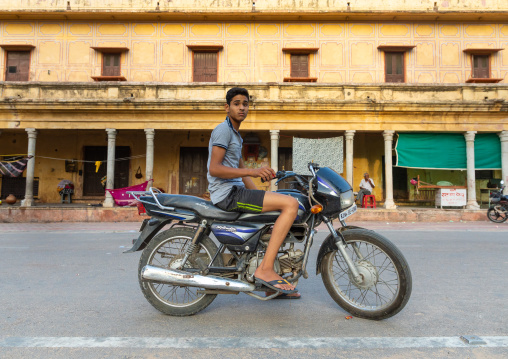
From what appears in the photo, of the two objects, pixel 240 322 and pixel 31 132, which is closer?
pixel 240 322

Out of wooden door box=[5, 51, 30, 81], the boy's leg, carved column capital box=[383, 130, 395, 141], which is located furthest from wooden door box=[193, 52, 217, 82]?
the boy's leg

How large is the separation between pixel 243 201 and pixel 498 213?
42.0 ft

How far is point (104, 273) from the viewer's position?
13.8 feet

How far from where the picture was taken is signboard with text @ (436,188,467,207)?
1327cm

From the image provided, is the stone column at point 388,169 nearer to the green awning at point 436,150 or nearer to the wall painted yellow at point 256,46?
the green awning at point 436,150

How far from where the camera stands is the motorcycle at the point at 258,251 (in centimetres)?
257

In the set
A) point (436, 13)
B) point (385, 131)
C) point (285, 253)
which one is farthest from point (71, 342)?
point (436, 13)

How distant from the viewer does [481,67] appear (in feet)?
50.0

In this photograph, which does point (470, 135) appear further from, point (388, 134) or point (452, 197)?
point (388, 134)

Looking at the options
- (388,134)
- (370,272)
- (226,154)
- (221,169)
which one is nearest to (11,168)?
(226,154)

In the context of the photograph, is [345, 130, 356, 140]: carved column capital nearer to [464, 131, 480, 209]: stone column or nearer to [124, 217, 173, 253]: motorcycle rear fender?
[464, 131, 480, 209]: stone column

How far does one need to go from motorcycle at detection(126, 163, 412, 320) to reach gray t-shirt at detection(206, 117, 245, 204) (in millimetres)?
140

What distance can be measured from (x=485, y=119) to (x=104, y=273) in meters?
15.4

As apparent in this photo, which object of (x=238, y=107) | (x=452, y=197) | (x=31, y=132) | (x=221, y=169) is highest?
(x=31, y=132)
